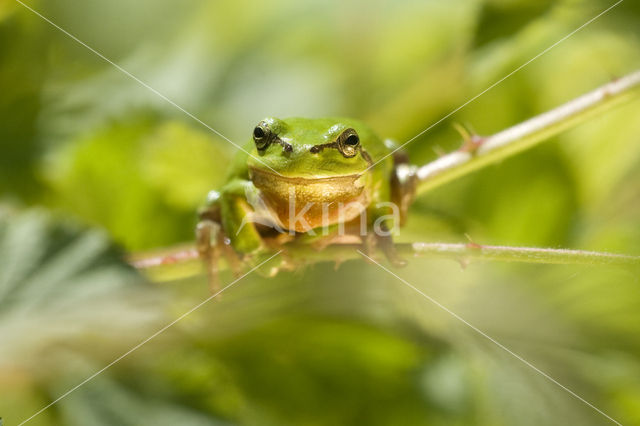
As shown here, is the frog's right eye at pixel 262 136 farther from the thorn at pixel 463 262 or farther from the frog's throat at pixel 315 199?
the thorn at pixel 463 262

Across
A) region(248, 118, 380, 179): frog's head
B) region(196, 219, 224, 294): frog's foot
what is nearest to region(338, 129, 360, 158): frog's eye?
region(248, 118, 380, 179): frog's head

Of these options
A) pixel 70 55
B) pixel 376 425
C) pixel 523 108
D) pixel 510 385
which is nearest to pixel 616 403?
pixel 510 385

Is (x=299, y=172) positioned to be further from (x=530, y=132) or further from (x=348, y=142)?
(x=530, y=132)

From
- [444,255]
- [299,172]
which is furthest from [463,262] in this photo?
[299,172]

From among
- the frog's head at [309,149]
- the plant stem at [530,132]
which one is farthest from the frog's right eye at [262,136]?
the plant stem at [530,132]

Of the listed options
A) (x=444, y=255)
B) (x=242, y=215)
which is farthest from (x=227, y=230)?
(x=444, y=255)
